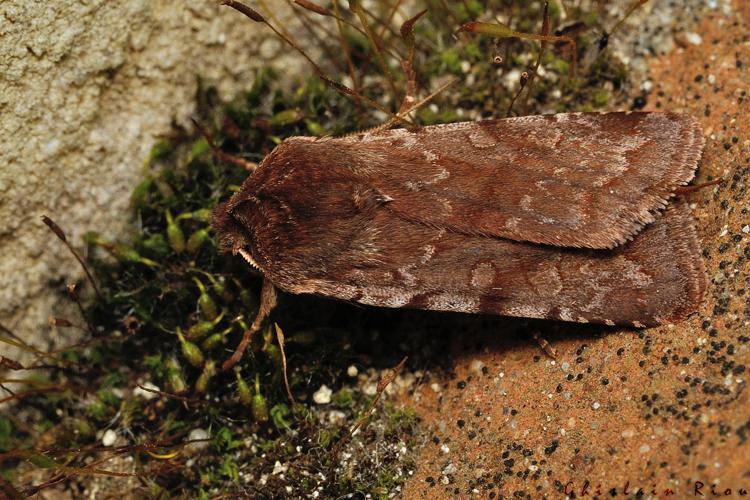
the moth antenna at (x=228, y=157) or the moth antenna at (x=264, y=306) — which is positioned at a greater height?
the moth antenna at (x=228, y=157)

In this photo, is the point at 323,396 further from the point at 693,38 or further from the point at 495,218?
the point at 693,38

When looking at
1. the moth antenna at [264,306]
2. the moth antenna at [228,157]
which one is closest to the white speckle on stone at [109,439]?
the moth antenna at [264,306]

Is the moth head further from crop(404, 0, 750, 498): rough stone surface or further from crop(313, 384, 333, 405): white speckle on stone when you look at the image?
crop(404, 0, 750, 498): rough stone surface

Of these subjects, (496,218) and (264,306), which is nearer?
(496,218)

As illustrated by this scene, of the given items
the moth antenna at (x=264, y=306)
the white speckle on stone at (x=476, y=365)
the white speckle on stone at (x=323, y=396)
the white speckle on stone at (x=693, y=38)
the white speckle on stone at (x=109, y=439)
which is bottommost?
the white speckle on stone at (x=109, y=439)

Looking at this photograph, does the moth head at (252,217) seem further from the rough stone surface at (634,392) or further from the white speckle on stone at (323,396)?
the rough stone surface at (634,392)

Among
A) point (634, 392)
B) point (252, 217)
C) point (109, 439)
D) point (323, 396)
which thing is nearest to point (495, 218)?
point (634, 392)

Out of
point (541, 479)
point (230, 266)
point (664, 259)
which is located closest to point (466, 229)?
point (664, 259)
